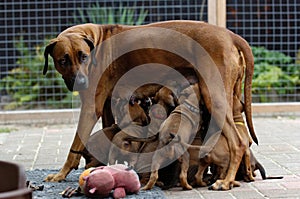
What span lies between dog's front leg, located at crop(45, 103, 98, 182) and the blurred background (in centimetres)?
357

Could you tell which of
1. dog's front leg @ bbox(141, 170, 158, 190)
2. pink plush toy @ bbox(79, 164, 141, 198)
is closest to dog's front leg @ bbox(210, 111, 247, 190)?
dog's front leg @ bbox(141, 170, 158, 190)

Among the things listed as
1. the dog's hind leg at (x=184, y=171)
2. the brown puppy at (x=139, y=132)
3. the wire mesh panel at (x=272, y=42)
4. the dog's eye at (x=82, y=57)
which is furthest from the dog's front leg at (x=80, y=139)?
the wire mesh panel at (x=272, y=42)

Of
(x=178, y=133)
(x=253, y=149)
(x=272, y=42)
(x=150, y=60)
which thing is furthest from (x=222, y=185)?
(x=272, y=42)

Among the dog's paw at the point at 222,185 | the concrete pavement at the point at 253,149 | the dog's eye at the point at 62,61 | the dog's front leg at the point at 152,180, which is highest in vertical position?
the dog's eye at the point at 62,61

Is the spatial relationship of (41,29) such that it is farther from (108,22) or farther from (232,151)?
(232,151)

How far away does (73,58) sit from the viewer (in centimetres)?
404

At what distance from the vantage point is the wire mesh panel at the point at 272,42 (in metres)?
8.23

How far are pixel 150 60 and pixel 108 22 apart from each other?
163 inches

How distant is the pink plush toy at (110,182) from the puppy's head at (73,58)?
1.96 feet

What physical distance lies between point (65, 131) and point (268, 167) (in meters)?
2.86

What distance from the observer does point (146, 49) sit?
429cm

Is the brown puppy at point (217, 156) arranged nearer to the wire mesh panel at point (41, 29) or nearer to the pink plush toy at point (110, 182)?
the pink plush toy at point (110, 182)

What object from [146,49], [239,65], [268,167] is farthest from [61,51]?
[268,167]

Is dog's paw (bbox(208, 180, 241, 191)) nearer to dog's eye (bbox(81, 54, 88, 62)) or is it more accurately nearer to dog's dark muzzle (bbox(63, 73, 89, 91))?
dog's dark muzzle (bbox(63, 73, 89, 91))
